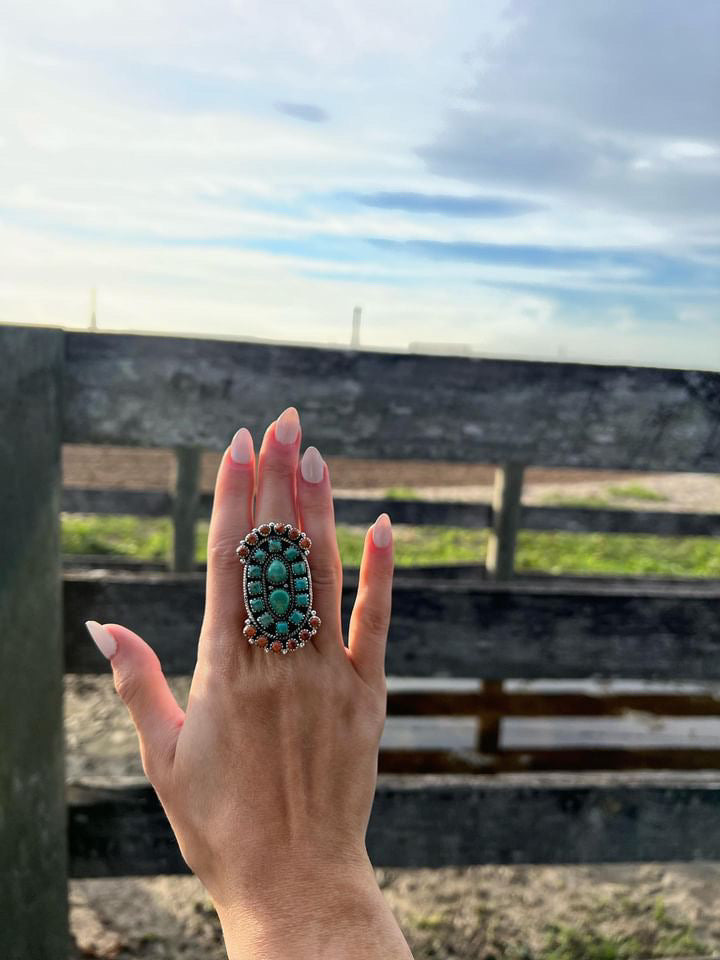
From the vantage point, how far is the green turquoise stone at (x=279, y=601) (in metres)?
1.27

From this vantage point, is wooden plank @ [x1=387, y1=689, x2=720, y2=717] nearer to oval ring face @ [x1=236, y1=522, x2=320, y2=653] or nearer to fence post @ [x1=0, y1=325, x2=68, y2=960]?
fence post @ [x1=0, y1=325, x2=68, y2=960]

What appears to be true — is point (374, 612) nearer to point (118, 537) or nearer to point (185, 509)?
point (185, 509)

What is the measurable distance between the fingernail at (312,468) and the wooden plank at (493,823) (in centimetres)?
131

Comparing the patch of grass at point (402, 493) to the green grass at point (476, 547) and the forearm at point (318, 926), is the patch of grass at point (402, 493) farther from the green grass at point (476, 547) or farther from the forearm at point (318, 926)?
the forearm at point (318, 926)

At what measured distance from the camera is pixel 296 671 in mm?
1275

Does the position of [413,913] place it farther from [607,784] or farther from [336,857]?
[336,857]

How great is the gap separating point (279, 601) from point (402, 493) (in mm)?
11396

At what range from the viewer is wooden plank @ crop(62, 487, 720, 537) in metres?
6.69

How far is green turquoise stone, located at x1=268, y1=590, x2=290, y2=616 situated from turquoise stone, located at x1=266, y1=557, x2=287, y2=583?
20mm

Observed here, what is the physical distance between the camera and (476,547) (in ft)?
32.2

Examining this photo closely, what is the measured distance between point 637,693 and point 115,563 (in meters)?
4.24

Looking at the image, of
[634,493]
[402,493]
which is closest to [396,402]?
[402,493]

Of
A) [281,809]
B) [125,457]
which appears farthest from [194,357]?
[125,457]

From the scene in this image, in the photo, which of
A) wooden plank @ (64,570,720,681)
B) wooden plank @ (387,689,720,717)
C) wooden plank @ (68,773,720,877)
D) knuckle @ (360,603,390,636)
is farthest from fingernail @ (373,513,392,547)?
wooden plank @ (387,689,720,717)
